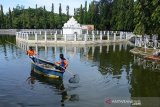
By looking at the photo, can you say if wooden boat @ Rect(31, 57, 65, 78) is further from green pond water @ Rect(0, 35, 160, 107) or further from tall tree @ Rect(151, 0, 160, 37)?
tall tree @ Rect(151, 0, 160, 37)

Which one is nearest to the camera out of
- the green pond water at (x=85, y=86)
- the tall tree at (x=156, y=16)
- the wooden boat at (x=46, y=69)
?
the green pond water at (x=85, y=86)

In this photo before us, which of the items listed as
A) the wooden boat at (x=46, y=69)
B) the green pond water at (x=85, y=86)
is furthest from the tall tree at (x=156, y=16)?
the wooden boat at (x=46, y=69)

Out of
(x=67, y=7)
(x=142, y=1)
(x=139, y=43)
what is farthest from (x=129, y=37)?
(x=67, y=7)

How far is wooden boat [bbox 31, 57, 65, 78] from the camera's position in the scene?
24.4 metres

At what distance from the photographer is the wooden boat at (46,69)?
2438 centimetres

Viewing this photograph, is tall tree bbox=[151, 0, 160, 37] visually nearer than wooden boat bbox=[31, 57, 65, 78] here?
No

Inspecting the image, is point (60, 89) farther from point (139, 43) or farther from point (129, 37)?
point (129, 37)

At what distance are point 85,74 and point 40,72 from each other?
3.82 metres

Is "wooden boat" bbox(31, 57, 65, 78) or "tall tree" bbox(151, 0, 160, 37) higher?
"tall tree" bbox(151, 0, 160, 37)

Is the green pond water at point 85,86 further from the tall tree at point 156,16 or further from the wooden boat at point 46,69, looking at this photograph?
the tall tree at point 156,16

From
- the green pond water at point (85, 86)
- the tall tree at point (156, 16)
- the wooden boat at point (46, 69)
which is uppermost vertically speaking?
the tall tree at point (156, 16)

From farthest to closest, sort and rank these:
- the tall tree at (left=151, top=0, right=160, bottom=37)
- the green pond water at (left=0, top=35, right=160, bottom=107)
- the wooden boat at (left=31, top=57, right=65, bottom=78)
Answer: the tall tree at (left=151, top=0, right=160, bottom=37) → the wooden boat at (left=31, top=57, right=65, bottom=78) → the green pond water at (left=0, top=35, right=160, bottom=107)

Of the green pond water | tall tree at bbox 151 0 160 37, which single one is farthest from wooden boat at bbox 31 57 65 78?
tall tree at bbox 151 0 160 37

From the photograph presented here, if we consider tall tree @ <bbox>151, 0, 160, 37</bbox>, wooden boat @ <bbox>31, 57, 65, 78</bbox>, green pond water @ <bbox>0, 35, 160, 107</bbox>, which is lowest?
green pond water @ <bbox>0, 35, 160, 107</bbox>
